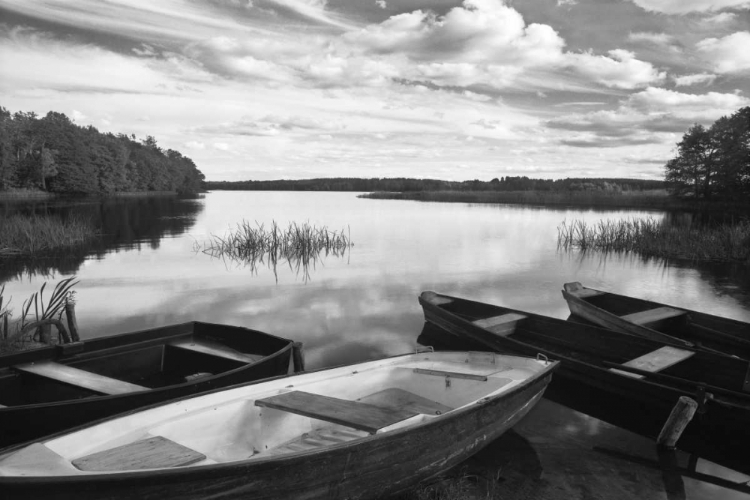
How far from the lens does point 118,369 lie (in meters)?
7.30

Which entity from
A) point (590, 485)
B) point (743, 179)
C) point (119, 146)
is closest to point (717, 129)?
point (743, 179)

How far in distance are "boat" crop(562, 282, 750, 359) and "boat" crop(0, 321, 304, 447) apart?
6023mm

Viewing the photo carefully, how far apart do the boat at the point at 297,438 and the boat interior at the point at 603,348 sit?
6.03 ft

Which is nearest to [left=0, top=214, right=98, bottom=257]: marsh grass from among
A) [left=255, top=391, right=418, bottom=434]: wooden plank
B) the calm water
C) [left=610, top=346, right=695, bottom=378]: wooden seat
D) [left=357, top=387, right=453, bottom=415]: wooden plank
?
the calm water

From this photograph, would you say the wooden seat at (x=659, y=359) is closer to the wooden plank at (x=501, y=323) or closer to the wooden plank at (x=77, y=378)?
the wooden plank at (x=501, y=323)

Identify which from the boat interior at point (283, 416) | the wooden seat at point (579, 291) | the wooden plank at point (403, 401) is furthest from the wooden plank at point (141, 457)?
the wooden seat at point (579, 291)

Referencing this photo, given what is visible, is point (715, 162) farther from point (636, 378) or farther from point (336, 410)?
point (336, 410)

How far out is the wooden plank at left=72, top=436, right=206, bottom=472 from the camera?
366cm

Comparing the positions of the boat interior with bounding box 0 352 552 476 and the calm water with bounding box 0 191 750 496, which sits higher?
the boat interior with bounding box 0 352 552 476

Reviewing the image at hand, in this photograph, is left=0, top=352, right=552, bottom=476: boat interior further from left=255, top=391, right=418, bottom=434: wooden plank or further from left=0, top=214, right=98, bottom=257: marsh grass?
left=0, top=214, right=98, bottom=257: marsh grass

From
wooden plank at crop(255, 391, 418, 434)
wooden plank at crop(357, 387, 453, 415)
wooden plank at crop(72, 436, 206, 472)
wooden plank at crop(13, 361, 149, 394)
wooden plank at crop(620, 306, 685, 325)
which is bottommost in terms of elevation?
wooden plank at crop(357, 387, 453, 415)

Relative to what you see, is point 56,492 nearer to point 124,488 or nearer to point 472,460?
point 124,488

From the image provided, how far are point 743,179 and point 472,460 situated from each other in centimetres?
5671

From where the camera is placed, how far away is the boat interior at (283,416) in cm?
380
